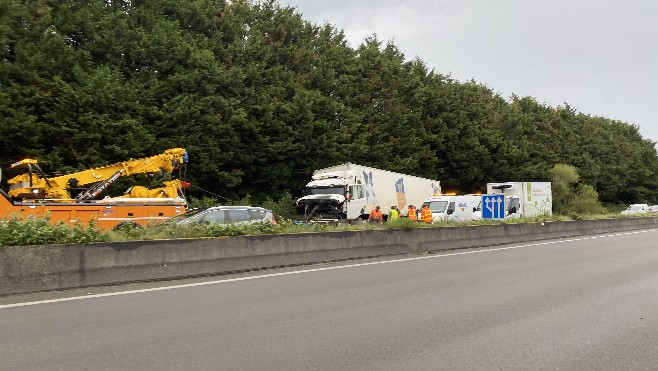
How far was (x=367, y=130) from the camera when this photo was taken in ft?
157

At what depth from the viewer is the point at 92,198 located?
2250 cm

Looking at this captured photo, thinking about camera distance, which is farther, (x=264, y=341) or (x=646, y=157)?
(x=646, y=157)

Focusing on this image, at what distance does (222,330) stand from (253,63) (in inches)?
1381

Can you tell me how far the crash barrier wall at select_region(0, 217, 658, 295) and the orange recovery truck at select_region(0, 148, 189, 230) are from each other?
763 centimetres

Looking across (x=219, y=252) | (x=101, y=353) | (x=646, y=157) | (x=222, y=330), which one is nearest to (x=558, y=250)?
(x=219, y=252)

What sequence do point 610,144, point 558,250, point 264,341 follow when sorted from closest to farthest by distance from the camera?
1. point 264,341
2. point 558,250
3. point 610,144

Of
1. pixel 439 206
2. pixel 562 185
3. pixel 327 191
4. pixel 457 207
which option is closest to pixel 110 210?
pixel 327 191

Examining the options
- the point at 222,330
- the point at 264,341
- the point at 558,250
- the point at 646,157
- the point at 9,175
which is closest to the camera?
the point at 264,341

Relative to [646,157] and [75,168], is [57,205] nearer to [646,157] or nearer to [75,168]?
[75,168]

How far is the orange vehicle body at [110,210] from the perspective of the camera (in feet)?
61.4

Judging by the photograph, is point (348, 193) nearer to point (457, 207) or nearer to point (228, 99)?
point (457, 207)

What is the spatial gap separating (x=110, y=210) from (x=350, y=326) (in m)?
16.1

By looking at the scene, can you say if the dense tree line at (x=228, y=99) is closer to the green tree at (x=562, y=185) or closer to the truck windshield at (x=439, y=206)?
the green tree at (x=562, y=185)

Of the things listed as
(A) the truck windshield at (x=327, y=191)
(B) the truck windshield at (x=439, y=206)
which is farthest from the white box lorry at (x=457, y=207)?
(A) the truck windshield at (x=327, y=191)
